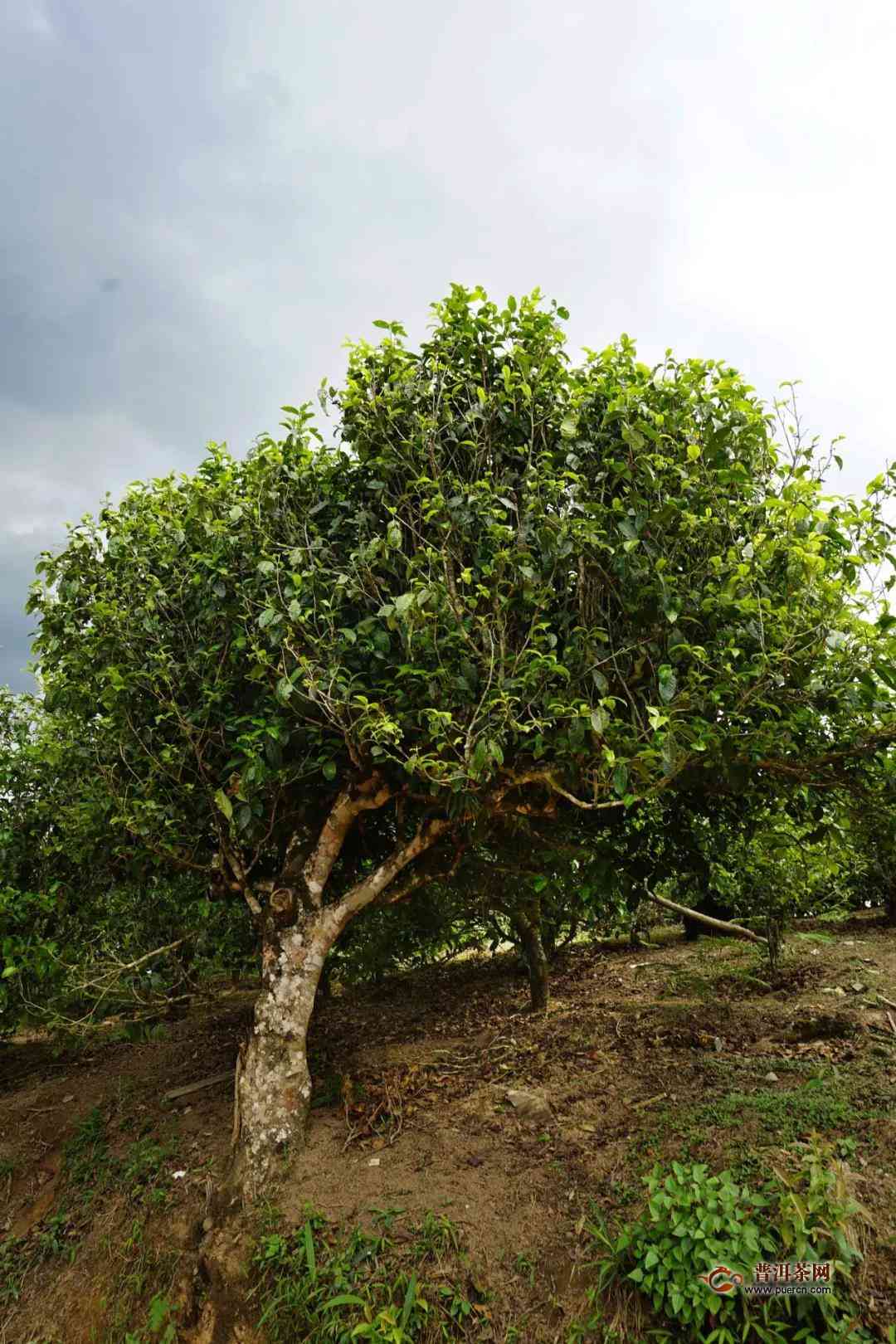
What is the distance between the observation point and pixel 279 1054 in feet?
19.8

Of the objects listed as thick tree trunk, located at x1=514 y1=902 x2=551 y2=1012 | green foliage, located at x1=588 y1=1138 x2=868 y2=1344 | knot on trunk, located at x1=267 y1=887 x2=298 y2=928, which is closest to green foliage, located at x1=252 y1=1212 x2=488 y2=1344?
green foliage, located at x1=588 y1=1138 x2=868 y2=1344

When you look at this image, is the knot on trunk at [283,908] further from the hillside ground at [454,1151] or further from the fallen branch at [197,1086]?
the fallen branch at [197,1086]

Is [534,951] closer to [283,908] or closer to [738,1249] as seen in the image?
[283,908]

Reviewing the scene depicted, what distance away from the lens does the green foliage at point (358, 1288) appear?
4508mm

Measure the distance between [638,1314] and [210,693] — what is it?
4.60 meters

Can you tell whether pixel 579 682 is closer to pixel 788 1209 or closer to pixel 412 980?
pixel 788 1209

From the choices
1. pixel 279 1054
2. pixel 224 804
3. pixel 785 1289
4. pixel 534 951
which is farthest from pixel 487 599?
pixel 534 951

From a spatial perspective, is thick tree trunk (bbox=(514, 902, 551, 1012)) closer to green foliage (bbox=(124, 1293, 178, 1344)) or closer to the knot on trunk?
the knot on trunk

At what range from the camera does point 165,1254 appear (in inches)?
219

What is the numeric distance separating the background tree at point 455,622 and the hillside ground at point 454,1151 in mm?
760

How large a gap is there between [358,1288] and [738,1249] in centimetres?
224

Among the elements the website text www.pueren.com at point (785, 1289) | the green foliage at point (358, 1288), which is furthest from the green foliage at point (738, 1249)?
the green foliage at point (358, 1288)

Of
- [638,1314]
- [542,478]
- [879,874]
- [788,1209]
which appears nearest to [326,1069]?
[638,1314]

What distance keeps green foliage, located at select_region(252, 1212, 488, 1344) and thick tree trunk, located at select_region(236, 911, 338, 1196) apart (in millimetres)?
644
